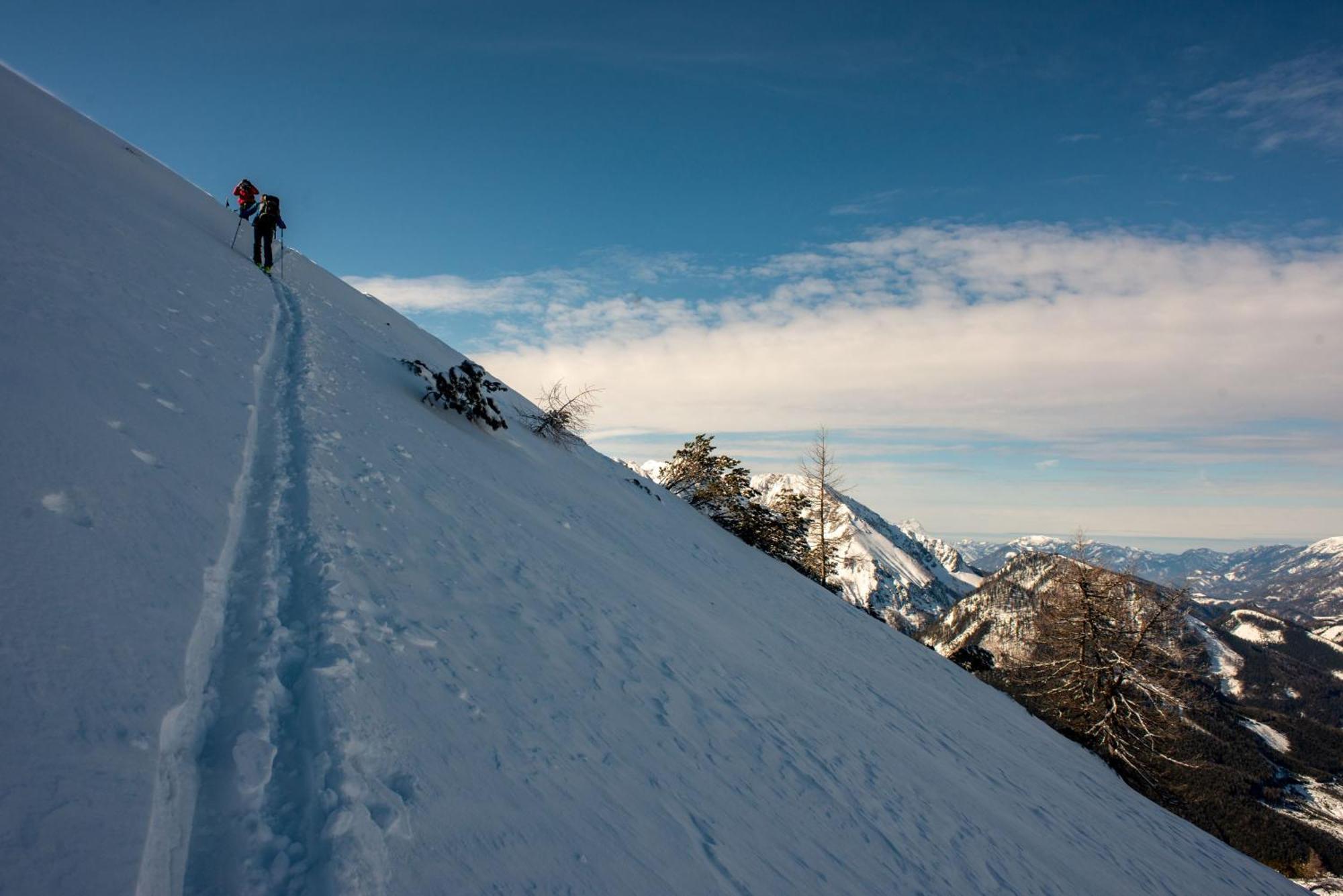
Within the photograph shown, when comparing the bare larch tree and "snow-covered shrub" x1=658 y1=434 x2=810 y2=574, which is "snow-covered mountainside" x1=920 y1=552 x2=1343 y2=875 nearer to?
the bare larch tree

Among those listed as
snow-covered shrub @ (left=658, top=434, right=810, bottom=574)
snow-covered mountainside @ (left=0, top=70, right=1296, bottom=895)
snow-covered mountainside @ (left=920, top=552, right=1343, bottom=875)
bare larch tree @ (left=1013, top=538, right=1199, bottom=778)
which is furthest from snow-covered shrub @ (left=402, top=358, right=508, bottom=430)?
snow-covered mountainside @ (left=920, top=552, right=1343, bottom=875)

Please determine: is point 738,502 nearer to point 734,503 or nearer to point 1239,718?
point 734,503

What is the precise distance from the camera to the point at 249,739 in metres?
2.36

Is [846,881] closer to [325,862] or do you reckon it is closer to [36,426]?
[325,862]

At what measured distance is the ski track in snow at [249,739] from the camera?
75.6 inches

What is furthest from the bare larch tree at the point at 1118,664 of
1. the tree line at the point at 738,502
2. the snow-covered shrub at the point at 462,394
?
the snow-covered shrub at the point at 462,394

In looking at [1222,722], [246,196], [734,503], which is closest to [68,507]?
[246,196]

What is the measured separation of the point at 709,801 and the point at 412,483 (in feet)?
13.5

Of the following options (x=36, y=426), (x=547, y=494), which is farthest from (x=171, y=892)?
(x=547, y=494)

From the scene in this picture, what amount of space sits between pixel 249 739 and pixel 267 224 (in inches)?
508

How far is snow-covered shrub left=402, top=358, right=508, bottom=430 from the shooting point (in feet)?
33.1

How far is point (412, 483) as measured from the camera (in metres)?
6.04

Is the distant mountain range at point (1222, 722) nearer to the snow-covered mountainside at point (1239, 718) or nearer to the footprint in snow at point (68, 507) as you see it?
the snow-covered mountainside at point (1239, 718)

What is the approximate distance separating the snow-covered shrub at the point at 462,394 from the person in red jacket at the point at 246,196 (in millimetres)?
6000
